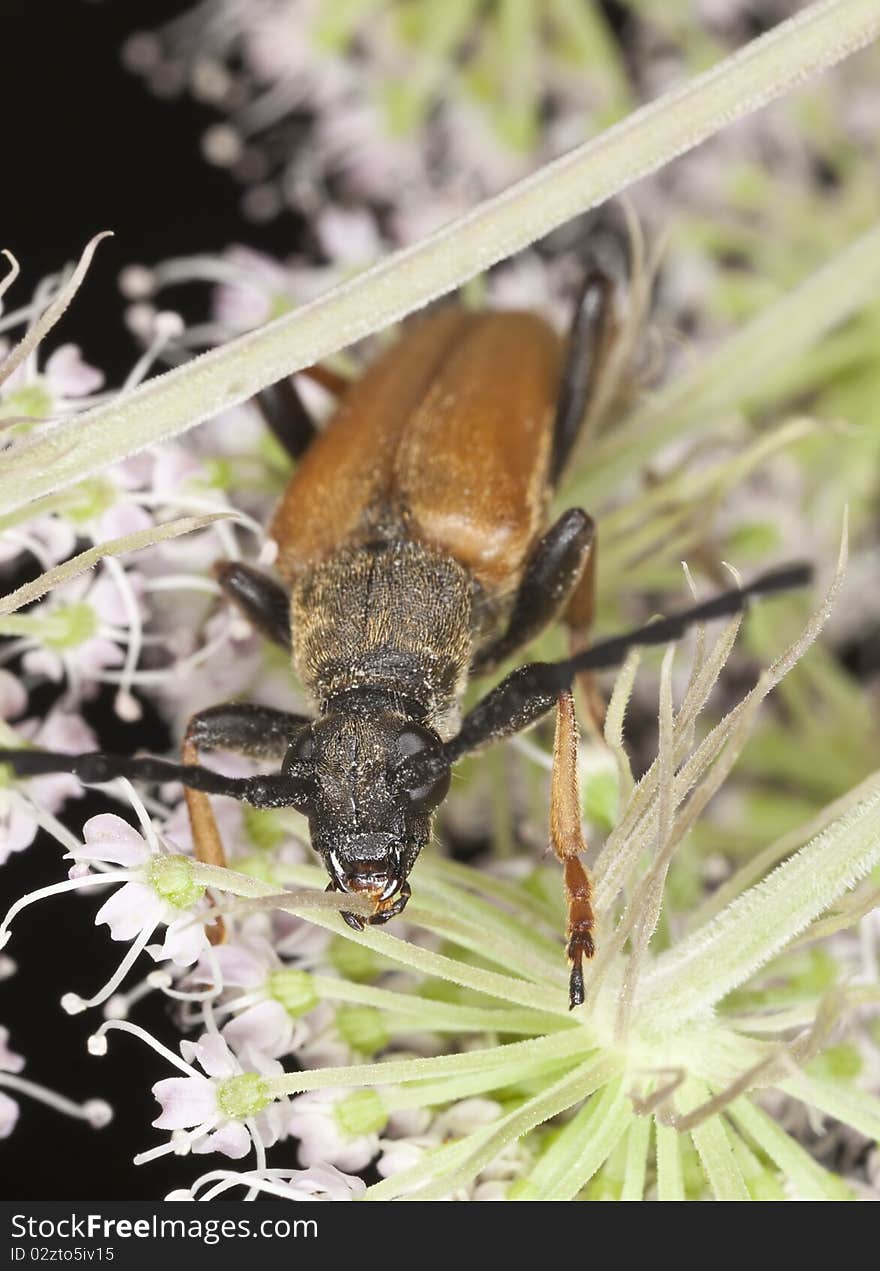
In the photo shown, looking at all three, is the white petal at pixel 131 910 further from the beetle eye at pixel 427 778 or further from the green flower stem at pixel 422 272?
the green flower stem at pixel 422 272

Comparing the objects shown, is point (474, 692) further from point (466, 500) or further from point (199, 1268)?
point (199, 1268)

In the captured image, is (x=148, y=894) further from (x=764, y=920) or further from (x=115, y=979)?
(x=764, y=920)

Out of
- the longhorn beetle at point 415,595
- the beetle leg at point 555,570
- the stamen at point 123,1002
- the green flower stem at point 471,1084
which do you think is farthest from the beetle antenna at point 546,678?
the stamen at point 123,1002

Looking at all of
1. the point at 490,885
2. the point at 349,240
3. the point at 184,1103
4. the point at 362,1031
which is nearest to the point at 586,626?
the point at 490,885

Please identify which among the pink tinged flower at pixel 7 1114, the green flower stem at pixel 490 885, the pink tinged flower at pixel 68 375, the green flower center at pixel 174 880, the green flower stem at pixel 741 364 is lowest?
the pink tinged flower at pixel 7 1114

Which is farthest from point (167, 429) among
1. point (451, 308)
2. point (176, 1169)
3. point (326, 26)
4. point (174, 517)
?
point (326, 26)

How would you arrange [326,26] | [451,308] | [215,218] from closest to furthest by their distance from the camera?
[451,308] → [326,26] → [215,218]
